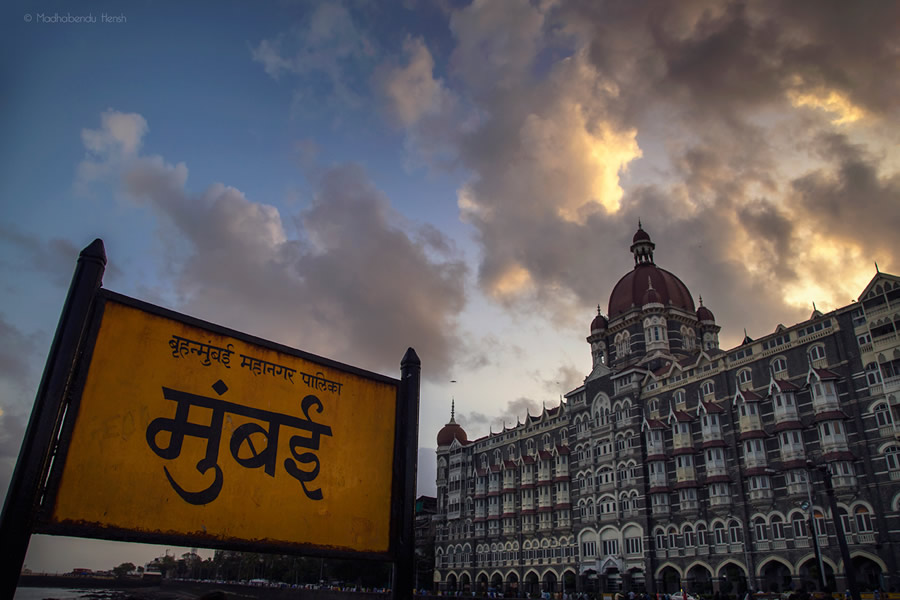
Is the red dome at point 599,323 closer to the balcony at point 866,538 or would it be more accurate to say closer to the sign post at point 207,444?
the balcony at point 866,538

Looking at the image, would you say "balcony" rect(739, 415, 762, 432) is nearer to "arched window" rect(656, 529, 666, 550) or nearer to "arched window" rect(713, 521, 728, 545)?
"arched window" rect(713, 521, 728, 545)

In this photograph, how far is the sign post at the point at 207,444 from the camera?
441 cm

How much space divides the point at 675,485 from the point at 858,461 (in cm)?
1264

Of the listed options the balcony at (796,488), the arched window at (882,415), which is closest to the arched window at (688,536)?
the balcony at (796,488)

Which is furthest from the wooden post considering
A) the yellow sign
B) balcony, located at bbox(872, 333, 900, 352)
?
balcony, located at bbox(872, 333, 900, 352)

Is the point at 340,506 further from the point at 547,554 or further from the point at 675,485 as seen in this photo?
the point at 547,554

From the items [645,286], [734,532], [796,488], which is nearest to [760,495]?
[796,488]

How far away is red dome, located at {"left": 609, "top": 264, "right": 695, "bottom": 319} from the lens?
58531 millimetres

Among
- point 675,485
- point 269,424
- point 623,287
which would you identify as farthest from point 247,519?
point 623,287

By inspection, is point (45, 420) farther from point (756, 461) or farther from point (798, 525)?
point (756, 461)

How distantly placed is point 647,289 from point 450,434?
33613 millimetres

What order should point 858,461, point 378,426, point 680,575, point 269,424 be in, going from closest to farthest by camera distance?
point 269,424 < point 378,426 < point 858,461 < point 680,575

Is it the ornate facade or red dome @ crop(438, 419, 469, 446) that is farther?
red dome @ crop(438, 419, 469, 446)

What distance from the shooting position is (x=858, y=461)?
34125 mm
